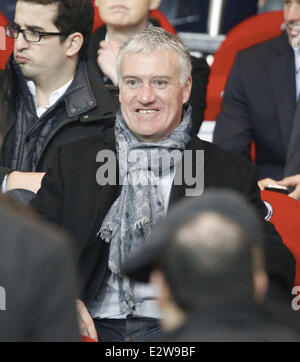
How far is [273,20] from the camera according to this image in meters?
5.27

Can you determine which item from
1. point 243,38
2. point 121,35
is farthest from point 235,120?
point 243,38

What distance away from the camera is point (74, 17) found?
398 centimetres

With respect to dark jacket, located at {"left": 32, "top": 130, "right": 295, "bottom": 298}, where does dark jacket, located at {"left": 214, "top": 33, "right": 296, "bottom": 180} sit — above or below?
above

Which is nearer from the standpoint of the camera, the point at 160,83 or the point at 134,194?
the point at 134,194

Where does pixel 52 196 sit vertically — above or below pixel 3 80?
below

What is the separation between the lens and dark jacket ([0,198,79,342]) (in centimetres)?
166

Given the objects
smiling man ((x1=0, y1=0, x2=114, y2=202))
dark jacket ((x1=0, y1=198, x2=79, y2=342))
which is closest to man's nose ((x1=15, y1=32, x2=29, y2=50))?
smiling man ((x1=0, y1=0, x2=114, y2=202))

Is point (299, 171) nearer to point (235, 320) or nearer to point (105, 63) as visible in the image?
point (105, 63)

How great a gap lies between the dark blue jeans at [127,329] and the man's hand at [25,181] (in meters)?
0.57

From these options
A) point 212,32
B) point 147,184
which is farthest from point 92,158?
point 212,32

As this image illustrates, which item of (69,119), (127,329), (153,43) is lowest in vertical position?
(127,329)

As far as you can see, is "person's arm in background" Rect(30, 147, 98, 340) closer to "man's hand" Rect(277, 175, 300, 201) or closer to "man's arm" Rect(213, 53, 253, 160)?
"man's hand" Rect(277, 175, 300, 201)

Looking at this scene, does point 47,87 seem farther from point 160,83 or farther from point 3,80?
point 160,83

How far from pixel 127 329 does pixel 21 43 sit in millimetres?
1436
